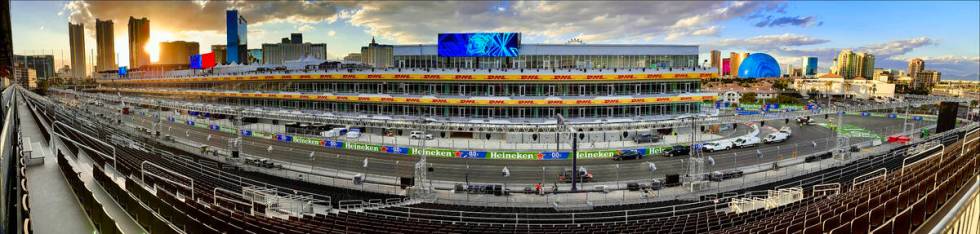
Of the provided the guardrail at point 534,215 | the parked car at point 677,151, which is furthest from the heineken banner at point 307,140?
the parked car at point 677,151

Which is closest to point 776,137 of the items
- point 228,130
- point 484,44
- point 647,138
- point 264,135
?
point 647,138

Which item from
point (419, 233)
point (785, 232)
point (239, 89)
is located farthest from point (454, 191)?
point (239, 89)

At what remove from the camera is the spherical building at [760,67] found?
109625mm

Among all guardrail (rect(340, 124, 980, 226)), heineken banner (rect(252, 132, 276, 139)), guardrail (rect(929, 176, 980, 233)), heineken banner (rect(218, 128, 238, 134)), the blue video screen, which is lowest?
guardrail (rect(340, 124, 980, 226))

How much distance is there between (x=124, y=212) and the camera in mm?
15734

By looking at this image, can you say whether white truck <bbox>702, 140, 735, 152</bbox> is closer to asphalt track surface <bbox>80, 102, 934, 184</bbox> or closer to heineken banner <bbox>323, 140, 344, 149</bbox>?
asphalt track surface <bbox>80, 102, 934, 184</bbox>

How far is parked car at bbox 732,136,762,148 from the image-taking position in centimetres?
4741

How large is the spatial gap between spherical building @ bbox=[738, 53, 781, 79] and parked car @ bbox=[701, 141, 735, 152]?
7289 centimetres

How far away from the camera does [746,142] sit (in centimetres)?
4825

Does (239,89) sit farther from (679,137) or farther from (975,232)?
(975,232)

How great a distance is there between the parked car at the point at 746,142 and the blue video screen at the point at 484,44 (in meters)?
22.1

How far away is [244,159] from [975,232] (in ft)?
129

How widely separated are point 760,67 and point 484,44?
83.8 m

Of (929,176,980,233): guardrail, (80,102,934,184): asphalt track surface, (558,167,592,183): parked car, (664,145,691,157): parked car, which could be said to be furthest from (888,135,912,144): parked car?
(929,176,980,233): guardrail
